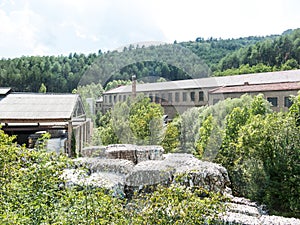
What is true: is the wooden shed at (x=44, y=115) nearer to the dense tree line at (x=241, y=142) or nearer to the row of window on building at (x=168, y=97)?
the dense tree line at (x=241, y=142)

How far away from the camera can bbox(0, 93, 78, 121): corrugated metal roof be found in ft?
30.9

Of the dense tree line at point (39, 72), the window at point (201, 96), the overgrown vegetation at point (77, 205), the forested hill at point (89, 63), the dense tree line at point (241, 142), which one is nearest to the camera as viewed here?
the overgrown vegetation at point (77, 205)

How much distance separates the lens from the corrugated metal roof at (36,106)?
941 centimetres

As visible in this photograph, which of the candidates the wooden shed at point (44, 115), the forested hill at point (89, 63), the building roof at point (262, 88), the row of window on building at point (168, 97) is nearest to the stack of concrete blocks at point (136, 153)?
the row of window on building at point (168, 97)

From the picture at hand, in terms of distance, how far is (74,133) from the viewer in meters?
10.2

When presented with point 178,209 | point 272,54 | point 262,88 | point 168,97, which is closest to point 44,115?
point 168,97

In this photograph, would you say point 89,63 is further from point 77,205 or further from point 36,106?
point 77,205

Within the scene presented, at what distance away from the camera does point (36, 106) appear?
33.5 feet

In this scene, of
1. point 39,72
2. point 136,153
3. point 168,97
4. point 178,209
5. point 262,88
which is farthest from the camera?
point 39,72

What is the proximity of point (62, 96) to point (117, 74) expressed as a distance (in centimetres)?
365

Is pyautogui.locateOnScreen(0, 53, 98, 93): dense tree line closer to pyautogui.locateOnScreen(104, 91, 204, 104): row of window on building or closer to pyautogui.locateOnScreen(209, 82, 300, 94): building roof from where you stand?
pyautogui.locateOnScreen(209, 82, 300, 94): building roof

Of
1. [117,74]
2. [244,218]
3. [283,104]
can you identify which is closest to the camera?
[244,218]

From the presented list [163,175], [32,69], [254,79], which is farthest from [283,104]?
[32,69]

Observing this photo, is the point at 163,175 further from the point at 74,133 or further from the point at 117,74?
the point at 74,133
